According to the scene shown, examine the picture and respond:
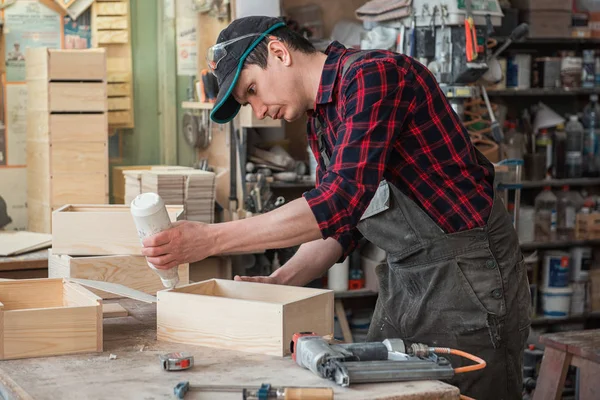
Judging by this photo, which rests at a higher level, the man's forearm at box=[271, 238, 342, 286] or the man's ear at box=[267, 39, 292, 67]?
the man's ear at box=[267, 39, 292, 67]

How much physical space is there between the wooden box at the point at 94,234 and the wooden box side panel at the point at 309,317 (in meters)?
1.00

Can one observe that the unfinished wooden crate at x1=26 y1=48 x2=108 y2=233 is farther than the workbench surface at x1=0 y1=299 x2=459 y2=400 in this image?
Yes

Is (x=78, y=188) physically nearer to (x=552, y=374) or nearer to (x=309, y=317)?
(x=552, y=374)

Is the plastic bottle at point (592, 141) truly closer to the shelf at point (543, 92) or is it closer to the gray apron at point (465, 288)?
the shelf at point (543, 92)

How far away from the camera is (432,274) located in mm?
2336

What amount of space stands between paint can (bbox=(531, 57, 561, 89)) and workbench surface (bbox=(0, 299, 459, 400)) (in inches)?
163

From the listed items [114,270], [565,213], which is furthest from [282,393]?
[565,213]

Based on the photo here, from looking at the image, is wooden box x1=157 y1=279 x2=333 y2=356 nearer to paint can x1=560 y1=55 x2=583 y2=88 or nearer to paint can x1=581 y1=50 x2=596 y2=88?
paint can x1=560 y1=55 x2=583 y2=88

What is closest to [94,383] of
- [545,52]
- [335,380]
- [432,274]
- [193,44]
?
[335,380]

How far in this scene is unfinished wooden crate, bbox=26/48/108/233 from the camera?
4.33m

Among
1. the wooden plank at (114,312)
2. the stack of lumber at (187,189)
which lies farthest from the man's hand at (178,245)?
the stack of lumber at (187,189)

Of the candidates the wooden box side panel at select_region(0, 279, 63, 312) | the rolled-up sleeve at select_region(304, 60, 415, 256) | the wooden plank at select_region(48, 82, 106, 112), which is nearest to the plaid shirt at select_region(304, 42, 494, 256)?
the rolled-up sleeve at select_region(304, 60, 415, 256)

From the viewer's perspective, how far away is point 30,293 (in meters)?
2.34

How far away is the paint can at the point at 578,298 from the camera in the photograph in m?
5.65
